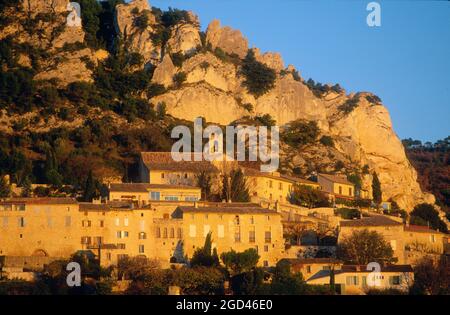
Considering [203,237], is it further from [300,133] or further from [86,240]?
[300,133]

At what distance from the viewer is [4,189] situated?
75.5 metres

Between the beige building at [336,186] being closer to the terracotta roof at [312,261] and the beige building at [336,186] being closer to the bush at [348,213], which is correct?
the bush at [348,213]

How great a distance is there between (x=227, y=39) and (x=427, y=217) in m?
26.4

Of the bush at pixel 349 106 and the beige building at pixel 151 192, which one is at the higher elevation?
the bush at pixel 349 106

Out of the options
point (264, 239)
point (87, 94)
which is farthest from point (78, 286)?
point (87, 94)

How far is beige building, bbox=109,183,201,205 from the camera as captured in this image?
7600cm

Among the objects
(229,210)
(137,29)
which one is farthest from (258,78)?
(229,210)

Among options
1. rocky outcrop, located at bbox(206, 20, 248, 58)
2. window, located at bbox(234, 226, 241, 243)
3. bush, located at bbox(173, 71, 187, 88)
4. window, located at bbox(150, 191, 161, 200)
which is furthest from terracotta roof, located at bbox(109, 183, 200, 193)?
rocky outcrop, located at bbox(206, 20, 248, 58)

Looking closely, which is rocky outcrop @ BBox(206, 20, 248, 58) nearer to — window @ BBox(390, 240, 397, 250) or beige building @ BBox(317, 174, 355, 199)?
beige building @ BBox(317, 174, 355, 199)

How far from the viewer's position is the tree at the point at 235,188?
80.4 m

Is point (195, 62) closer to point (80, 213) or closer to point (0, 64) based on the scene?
point (0, 64)

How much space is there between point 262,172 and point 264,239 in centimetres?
1366

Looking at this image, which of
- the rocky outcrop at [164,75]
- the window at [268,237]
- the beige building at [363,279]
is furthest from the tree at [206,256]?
the rocky outcrop at [164,75]

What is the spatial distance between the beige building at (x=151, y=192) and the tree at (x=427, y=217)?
17.7 m
